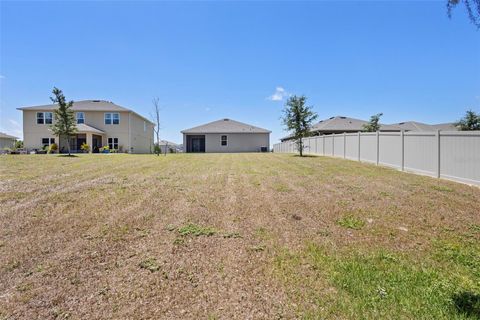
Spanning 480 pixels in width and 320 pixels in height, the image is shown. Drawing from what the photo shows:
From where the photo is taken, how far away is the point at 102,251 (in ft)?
11.5

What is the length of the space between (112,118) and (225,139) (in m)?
14.2

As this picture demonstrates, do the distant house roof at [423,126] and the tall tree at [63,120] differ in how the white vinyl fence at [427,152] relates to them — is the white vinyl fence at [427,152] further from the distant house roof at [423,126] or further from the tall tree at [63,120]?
the distant house roof at [423,126]

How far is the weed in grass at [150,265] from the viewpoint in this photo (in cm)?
308

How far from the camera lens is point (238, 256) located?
11.1 ft

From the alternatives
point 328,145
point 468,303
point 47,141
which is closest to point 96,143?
point 47,141

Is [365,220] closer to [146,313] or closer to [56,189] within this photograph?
[146,313]

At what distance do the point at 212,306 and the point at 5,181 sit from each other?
9041 millimetres

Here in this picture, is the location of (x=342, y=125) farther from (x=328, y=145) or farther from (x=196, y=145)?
(x=196, y=145)

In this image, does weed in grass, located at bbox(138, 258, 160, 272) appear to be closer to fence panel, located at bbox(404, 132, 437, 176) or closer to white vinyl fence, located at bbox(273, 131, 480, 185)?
white vinyl fence, located at bbox(273, 131, 480, 185)

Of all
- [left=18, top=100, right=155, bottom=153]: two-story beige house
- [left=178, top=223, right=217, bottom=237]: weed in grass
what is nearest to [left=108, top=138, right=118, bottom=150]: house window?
[left=18, top=100, right=155, bottom=153]: two-story beige house

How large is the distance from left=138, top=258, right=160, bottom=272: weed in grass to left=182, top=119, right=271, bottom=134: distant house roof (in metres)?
31.7

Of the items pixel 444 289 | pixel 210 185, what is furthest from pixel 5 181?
pixel 444 289

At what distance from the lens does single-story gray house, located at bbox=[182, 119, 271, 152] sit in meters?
34.7

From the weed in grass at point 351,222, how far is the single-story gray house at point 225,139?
3033 centimetres
